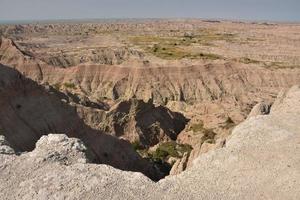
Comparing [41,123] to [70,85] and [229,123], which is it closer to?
[229,123]

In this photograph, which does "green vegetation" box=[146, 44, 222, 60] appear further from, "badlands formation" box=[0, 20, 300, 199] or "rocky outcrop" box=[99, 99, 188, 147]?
"rocky outcrop" box=[99, 99, 188, 147]

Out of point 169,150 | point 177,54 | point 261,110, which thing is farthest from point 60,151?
point 177,54

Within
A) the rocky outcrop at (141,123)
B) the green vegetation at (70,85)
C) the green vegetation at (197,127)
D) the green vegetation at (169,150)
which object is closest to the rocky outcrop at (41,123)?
the green vegetation at (169,150)

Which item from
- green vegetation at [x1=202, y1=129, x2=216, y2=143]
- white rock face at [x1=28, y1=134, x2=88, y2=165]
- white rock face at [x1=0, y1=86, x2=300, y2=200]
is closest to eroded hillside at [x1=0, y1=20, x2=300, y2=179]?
green vegetation at [x1=202, y1=129, x2=216, y2=143]

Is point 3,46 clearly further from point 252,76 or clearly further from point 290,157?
point 290,157

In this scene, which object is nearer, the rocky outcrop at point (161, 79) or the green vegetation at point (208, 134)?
the green vegetation at point (208, 134)

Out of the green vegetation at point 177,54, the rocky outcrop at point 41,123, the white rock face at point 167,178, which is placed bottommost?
the green vegetation at point 177,54

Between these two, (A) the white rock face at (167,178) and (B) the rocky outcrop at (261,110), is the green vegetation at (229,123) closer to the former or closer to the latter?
(B) the rocky outcrop at (261,110)

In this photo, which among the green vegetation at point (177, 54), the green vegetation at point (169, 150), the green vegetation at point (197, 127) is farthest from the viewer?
the green vegetation at point (177, 54)
